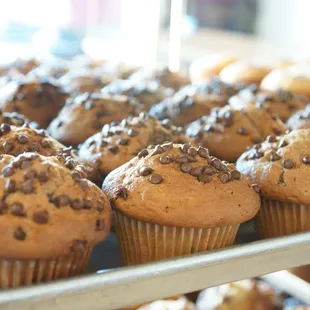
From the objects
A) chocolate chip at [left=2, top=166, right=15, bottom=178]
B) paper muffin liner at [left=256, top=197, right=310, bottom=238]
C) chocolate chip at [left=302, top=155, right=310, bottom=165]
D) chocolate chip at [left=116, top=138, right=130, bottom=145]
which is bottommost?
paper muffin liner at [left=256, top=197, right=310, bottom=238]

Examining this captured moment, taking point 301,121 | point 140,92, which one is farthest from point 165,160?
point 140,92

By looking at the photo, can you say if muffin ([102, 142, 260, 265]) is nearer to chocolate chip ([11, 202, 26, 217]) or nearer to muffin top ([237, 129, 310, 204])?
muffin top ([237, 129, 310, 204])

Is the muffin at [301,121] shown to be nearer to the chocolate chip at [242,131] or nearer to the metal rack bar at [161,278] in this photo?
the chocolate chip at [242,131]

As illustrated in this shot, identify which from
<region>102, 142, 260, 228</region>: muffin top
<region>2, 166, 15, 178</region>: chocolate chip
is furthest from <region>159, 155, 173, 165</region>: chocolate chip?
<region>2, 166, 15, 178</region>: chocolate chip

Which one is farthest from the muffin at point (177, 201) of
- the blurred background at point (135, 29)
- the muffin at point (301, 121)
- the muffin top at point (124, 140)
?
the blurred background at point (135, 29)

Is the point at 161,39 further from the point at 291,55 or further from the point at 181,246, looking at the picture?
the point at 181,246

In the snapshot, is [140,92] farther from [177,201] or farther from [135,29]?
[135,29]

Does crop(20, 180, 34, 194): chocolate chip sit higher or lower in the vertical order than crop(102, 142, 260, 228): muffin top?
higher
